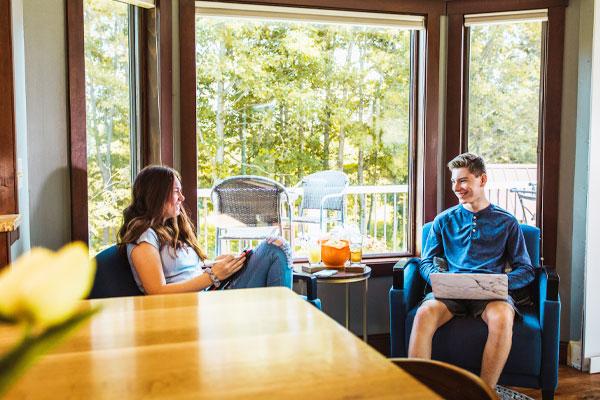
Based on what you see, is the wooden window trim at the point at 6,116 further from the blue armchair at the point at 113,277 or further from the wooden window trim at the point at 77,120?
the wooden window trim at the point at 77,120

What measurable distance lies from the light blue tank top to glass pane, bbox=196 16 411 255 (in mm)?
1445

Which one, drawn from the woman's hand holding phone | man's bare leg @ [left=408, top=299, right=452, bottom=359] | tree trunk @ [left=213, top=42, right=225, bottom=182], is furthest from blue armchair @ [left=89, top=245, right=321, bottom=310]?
tree trunk @ [left=213, top=42, right=225, bottom=182]

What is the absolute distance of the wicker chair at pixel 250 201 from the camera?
13.6 feet

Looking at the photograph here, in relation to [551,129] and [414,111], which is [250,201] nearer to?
[414,111]

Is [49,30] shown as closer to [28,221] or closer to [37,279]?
[28,221]

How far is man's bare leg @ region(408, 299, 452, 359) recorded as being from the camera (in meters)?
3.05

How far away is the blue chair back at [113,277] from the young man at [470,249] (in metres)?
1.31

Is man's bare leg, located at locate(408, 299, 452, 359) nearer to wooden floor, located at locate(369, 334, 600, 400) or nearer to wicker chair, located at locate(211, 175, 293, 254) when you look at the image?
wooden floor, located at locate(369, 334, 600, 400)

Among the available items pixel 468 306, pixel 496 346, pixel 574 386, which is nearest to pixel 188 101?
pixel 468 306

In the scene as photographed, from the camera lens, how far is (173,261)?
288 cm

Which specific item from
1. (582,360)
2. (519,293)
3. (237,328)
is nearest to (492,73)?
(519,293)

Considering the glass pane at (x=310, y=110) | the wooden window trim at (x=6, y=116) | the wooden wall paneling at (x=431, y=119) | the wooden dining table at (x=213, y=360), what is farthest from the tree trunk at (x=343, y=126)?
the wooden dining table at (x=213, y=360)

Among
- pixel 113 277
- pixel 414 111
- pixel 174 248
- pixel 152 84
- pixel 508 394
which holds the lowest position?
pixel 508 394

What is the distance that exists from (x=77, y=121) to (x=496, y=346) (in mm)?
2161
